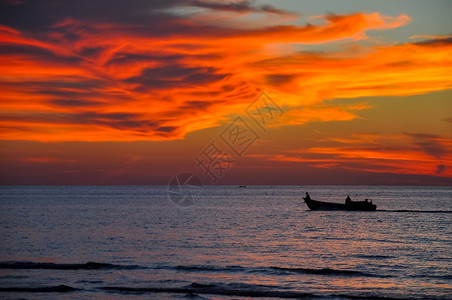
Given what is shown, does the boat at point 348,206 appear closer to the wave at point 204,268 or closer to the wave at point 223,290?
the wave at point 204,268

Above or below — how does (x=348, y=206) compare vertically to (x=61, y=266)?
above

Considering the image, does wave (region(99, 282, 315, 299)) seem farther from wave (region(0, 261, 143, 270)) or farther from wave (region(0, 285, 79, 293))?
wave (region(0, 261, 143, 270))

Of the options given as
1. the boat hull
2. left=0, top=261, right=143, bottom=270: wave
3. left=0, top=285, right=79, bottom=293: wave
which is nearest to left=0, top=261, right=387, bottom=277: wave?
left=0, top=261, right=143, bottom=270: wave

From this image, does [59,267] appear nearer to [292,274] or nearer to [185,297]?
[185,297]

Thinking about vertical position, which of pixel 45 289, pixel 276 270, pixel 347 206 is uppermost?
pixel 347 206

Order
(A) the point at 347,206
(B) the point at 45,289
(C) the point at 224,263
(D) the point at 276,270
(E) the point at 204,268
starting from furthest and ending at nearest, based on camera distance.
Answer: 1. (A) the point at 347,206
2. (C) the point at 224,263
3. (E) the point at 204,268
4. (D) the point at 276,270
5. (B) the point at 45,289

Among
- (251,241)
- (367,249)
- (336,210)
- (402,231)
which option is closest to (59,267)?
(251,241)

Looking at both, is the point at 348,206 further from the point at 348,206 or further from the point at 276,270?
the point at 276,270

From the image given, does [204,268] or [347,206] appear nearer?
[204,268]

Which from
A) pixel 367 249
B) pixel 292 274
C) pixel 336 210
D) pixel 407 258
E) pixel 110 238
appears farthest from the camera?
pixel 336 210

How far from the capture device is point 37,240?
4828cm

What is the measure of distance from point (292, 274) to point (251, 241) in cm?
1646

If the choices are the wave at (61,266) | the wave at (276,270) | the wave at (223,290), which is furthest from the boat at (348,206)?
the wave at (223,290)

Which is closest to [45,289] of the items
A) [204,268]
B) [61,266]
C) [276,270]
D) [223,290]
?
[61,266]
